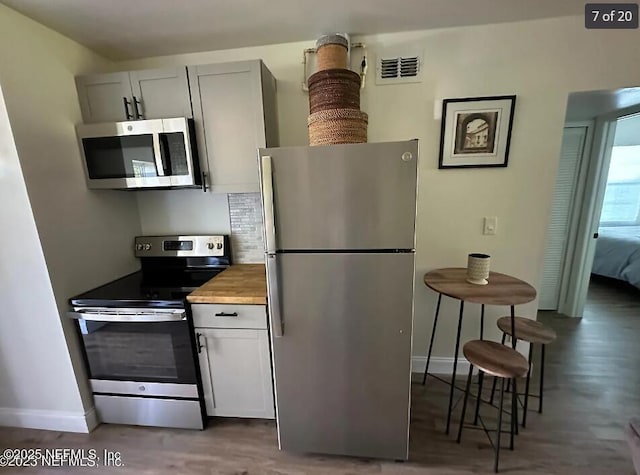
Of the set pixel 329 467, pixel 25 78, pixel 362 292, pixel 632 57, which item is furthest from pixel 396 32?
pixel 329 467

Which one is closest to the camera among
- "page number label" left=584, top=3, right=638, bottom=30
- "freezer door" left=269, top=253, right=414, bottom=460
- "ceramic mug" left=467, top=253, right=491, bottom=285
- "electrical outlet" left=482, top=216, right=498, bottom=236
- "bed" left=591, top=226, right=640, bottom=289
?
"freezer door" left=269, top=253, right=414, bottom=460

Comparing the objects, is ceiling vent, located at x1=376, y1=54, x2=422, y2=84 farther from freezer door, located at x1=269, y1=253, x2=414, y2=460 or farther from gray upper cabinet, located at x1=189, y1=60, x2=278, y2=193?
freezer door, located at x1=269, y1=253, x2=414, y2=460

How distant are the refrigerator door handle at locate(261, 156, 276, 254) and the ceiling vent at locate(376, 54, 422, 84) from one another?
1.17 m

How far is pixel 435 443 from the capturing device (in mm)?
1691

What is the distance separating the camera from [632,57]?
1.73 meters

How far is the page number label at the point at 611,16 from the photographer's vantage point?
161 centimetres

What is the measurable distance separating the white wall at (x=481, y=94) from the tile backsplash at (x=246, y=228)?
55 centimetres

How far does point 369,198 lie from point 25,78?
193 cm

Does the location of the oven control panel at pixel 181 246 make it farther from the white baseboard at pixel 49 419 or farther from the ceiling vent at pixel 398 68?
the ceiling vent at pixel 398 68

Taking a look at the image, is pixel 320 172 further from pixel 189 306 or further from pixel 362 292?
pixel 189 306

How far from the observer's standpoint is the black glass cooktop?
1644 mm

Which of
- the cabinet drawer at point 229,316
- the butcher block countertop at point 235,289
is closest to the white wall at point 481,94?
the butcher block countertop at point 235,289

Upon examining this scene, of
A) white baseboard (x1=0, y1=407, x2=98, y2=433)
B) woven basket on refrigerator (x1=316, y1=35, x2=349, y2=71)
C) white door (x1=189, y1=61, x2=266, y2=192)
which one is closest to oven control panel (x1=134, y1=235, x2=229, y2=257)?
white door (x1=189, y1=61, x2=266, y2=192)

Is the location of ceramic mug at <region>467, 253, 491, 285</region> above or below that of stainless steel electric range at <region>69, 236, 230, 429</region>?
above
